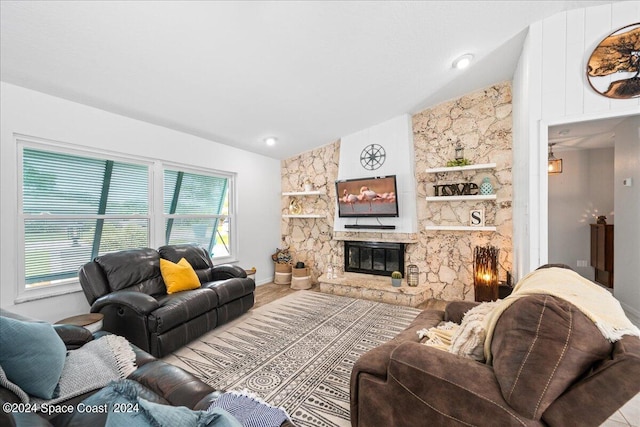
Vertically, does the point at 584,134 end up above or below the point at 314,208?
above

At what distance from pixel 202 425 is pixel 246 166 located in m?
4.80

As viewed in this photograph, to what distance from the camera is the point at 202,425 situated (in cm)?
61

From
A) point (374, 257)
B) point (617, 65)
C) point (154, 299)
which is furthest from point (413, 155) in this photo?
point (154, 299)

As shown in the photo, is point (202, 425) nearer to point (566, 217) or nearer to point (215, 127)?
point (215, 127)

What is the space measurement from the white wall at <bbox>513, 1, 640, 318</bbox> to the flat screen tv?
5.85 feet

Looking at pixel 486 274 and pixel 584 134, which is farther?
pixel 486 274

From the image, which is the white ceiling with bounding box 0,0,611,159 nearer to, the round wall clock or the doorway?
the round wall clock

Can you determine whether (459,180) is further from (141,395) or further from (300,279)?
(141,395)

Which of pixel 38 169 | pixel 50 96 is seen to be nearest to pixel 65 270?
pixel 38 169

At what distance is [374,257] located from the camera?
4.87m

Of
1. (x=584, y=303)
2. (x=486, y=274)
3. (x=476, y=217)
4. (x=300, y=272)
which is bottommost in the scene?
(x=300, y=272)

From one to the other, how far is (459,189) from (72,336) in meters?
4.52

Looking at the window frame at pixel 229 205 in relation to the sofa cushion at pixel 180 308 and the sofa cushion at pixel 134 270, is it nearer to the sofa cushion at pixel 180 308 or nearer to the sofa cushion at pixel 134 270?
the sofa cushion at pixel 134 270

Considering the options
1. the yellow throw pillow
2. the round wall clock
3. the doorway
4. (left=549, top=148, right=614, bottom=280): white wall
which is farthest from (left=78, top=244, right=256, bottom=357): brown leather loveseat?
(left=549, top=148, right=614, bottom=280): white wall
